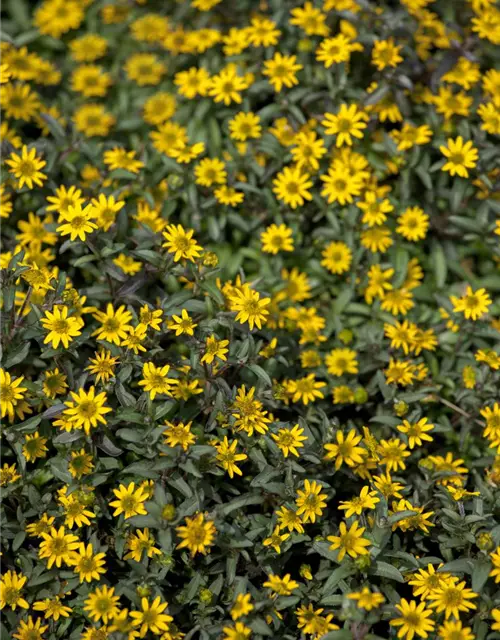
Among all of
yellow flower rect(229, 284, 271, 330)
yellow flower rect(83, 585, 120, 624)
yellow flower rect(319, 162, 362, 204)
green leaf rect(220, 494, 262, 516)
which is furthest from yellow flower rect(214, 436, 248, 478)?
yellow flower rect(319, 162, 362, 204)

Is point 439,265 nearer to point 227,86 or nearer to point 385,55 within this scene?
point 385,55

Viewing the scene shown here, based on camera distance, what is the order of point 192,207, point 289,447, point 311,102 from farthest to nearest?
1. point 311,102
2. point 192,207
3. point 289,447

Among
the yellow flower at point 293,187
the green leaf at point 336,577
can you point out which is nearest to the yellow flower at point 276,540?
the green leaf at point 336,577

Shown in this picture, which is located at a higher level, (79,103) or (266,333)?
(79,103)

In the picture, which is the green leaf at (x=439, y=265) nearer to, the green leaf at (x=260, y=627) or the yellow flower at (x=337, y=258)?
the yellow flower at (x=337, y=258)

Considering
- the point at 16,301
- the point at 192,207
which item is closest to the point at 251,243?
the point at 192,207

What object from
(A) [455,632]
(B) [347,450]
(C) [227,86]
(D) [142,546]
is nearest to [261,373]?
(B) [347,450]

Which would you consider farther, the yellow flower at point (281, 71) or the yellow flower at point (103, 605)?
the yellow flower at point (281, 71)

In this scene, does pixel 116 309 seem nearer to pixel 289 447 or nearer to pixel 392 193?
pixel 289 447
